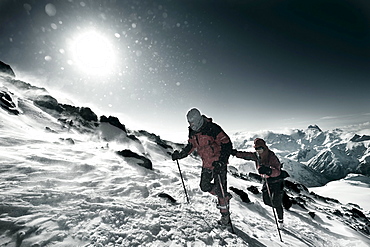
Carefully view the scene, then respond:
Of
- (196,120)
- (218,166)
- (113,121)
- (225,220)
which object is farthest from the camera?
(113,121)

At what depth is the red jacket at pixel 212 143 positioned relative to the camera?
543cm

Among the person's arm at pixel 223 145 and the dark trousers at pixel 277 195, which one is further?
the dark trousers at pixel 277 195

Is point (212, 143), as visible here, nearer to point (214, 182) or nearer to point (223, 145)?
point (223, 145)

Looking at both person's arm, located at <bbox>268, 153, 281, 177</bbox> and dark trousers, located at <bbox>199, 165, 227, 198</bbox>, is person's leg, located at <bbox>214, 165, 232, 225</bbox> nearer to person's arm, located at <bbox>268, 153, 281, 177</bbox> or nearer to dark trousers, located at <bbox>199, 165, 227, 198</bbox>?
dark trousers, located at <bbox>199, 165, 227, 198</bbox>

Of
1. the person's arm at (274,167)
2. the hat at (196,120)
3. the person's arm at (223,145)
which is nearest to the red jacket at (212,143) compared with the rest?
the person's arm at (223,145)

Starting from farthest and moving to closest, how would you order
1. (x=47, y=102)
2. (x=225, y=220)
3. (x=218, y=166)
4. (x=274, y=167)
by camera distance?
(x=47, y=102) < (x=274, y=167) < (x=218, y=166) < (x=225, y=220)

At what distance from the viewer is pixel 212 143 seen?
18.1 feet

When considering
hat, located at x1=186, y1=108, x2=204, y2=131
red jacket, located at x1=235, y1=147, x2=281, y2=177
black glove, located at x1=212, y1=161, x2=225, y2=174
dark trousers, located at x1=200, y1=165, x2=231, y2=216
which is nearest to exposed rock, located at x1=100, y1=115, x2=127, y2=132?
hat, located at x1=186, y1=108, x2=204, y2=131

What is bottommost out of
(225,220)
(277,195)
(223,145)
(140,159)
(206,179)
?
(225,220)

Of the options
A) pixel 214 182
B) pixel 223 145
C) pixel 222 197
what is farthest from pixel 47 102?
pixel 222 197

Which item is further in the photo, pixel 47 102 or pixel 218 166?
pixel 47 102

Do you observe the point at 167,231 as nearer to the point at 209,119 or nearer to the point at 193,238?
the point at 193,238

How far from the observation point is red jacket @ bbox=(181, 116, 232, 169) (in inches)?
214

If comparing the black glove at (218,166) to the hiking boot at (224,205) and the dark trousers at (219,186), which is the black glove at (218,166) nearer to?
the dark trousers at (219,186)
